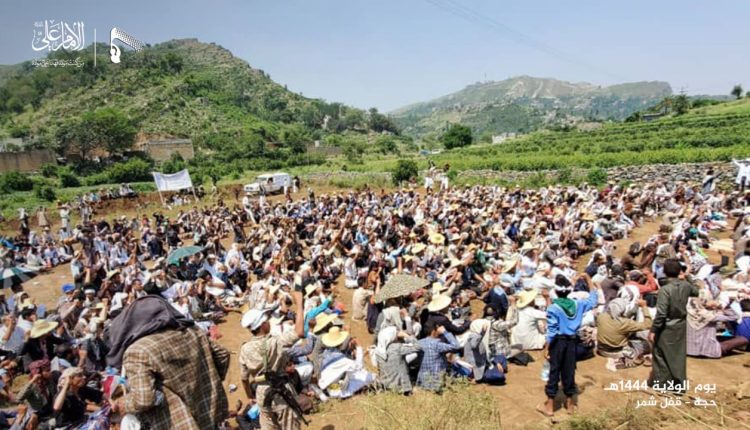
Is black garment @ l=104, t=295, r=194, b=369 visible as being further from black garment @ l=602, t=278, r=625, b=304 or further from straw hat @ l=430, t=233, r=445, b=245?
straw hat @ l=430, t=233, r=445, b=245

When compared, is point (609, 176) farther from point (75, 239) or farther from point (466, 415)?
point (75, 239)

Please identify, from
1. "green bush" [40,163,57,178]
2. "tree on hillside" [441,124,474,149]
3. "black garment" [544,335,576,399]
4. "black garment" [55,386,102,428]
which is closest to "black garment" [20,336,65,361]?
"black garment" [55,386,102,428]

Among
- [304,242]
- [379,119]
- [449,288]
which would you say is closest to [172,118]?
[379,119]

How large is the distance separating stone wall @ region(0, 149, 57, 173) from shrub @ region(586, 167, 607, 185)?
165ft

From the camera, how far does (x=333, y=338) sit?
17.2 feet

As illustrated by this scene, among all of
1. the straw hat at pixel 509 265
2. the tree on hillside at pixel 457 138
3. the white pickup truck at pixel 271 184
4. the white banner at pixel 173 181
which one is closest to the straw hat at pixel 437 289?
the straw hat at pixel 509 265

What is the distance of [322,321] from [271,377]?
2508mm

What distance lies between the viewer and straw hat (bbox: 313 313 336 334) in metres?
5.59

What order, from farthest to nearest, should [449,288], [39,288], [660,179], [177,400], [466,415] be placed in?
[660,179] → [39,288] → [449,288] → [466,415] → [177,400]

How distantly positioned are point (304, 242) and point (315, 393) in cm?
759

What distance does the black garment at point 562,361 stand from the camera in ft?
13.2

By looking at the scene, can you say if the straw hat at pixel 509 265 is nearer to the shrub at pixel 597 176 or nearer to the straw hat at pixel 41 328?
the straw hat at pixel 41 328

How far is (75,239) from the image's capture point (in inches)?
529

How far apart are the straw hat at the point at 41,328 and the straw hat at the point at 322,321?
311 cm
